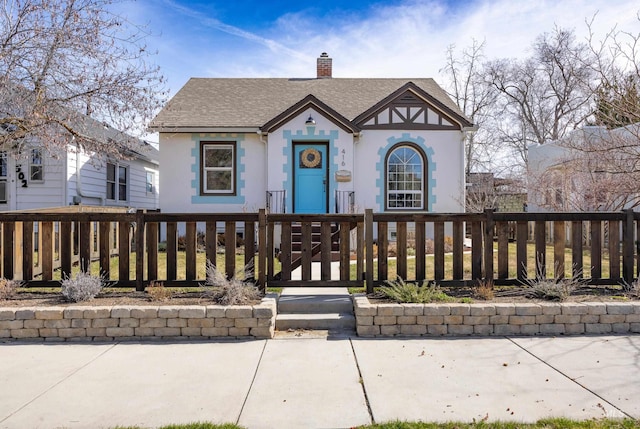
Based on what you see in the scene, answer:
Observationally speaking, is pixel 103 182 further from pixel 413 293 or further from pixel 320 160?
pixel 413 293

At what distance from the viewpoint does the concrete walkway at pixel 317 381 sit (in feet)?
10.0

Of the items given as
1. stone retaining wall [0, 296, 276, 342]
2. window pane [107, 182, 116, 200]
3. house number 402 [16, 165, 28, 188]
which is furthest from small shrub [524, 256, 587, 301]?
window pane [107, 182, 116, 200]

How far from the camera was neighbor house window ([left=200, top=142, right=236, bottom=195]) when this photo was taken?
42.0 feet

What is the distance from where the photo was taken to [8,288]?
5.52 m

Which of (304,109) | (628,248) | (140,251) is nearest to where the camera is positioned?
(140,251)

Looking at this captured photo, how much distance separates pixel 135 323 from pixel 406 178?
382 inches

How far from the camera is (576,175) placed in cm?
1238

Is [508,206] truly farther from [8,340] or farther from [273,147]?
[8,340]

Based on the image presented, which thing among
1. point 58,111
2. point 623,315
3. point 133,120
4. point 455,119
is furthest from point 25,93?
point 455,119

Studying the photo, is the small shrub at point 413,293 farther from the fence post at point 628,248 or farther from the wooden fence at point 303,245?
the fence post at point 628,248

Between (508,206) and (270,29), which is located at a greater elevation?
(270,29)

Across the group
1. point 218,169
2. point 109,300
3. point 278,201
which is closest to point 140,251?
point 109,300

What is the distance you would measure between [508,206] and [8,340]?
71.9 feet

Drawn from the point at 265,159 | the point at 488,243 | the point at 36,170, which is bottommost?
the point at 488,243
